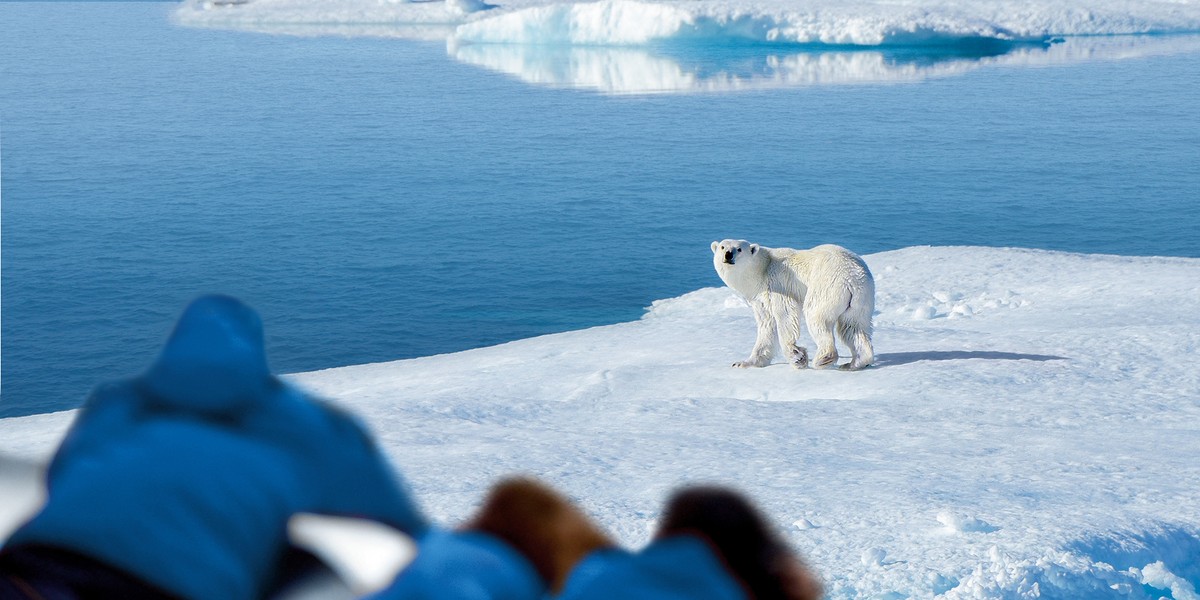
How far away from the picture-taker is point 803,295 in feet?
17.8

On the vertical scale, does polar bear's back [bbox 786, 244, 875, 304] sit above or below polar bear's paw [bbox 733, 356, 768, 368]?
above

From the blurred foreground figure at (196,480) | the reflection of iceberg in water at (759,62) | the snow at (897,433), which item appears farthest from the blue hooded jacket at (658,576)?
the reflection of iceberg in water at (759,62)

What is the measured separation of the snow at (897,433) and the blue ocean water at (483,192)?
6.87 feet

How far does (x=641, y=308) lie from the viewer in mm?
8742

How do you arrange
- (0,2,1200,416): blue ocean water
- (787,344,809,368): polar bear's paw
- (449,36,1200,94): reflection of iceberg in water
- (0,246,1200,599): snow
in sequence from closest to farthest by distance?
(0,246,1200,599): snow, (787,344,809,368): polar bear's paw, (0,2,1200,416): blue ocean water, (449,36,1200,94): reflection of iceberg in water

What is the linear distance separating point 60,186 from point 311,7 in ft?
68.4

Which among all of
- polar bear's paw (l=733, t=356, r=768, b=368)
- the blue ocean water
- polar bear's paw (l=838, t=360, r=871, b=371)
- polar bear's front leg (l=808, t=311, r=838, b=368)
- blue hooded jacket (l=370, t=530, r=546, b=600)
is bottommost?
the blue ocean water

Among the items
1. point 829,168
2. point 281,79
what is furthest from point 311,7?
point 829,168

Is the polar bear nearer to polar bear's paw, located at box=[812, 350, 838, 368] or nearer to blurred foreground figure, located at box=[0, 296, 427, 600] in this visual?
polar bear's paw, located at box=[812, 350, 838, 368]

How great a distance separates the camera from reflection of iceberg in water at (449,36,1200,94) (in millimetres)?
22188

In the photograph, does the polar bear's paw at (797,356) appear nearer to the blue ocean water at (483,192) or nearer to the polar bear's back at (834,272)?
the polar bear's back at (834,272)

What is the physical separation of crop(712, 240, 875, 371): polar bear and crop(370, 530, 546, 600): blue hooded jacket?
4.69m

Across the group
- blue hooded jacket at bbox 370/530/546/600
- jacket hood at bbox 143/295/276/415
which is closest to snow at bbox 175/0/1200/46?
jacket hood at bbox 143/295/276/415

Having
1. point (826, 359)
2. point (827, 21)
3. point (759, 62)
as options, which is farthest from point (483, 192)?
point (759, 62)
